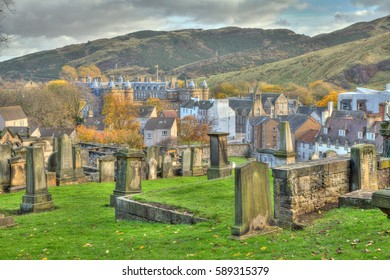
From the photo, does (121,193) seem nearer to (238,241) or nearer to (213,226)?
(213,226)

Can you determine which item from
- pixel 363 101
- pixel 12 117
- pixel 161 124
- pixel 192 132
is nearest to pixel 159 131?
pixel 161 124

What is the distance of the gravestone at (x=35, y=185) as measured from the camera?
18.0 metres

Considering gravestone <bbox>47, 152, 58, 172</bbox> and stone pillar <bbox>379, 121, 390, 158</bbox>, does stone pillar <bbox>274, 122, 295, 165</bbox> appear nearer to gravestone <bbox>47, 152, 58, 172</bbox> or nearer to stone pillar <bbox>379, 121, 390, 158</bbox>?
stone pillar <bbox>379, 121, 390, 158</bbox>

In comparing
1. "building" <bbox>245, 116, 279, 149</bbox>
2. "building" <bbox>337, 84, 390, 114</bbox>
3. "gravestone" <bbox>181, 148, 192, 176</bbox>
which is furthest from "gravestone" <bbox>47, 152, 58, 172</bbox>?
"building" <bbox>337, 84, 390, 114</bbox>

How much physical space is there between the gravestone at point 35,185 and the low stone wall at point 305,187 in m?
8.75

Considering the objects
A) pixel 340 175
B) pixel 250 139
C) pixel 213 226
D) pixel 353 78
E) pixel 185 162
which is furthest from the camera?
pixel 353 78

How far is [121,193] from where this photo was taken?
17.9m

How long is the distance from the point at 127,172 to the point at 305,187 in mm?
6728

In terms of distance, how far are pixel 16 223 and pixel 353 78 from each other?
146m

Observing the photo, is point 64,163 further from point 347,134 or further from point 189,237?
point 347,134

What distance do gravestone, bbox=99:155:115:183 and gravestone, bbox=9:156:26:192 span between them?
11.3 ft

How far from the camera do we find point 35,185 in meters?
18.2
